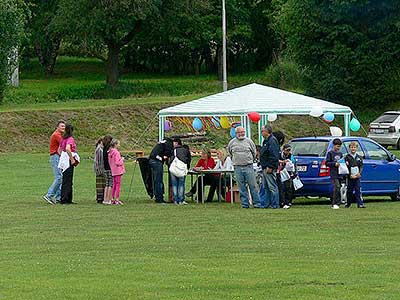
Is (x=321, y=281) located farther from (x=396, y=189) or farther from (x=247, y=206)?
(x=396, y=189)

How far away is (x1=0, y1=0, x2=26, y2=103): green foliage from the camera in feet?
190

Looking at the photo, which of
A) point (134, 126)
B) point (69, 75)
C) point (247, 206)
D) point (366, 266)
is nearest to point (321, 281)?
point (366, 266)

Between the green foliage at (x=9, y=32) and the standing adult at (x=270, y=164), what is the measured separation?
35023mm

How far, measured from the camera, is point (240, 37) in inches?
3433

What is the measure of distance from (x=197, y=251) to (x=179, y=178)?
9858 mm

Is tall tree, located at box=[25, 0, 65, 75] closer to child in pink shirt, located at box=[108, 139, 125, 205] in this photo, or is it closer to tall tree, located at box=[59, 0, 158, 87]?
tall tree, located at box=[59, 0, 158, 87]

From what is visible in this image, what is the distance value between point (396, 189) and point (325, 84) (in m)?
34.4

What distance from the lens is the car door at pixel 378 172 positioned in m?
26.8

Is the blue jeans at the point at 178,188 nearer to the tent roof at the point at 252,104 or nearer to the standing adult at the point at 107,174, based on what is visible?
the standing adult at the point at 107,174

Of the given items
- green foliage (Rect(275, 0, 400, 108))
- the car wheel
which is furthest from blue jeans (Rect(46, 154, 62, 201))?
green foliage (Rect(275, 0, 400, 108))

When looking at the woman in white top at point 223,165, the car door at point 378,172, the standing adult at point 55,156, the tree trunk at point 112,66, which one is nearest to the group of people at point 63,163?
the standing adult at point 55,156

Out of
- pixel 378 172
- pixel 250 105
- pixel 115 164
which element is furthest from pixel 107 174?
pixel 378 172

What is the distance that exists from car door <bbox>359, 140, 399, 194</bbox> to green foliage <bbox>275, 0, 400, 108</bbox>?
32380 millimetres

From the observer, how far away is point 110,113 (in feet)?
190
